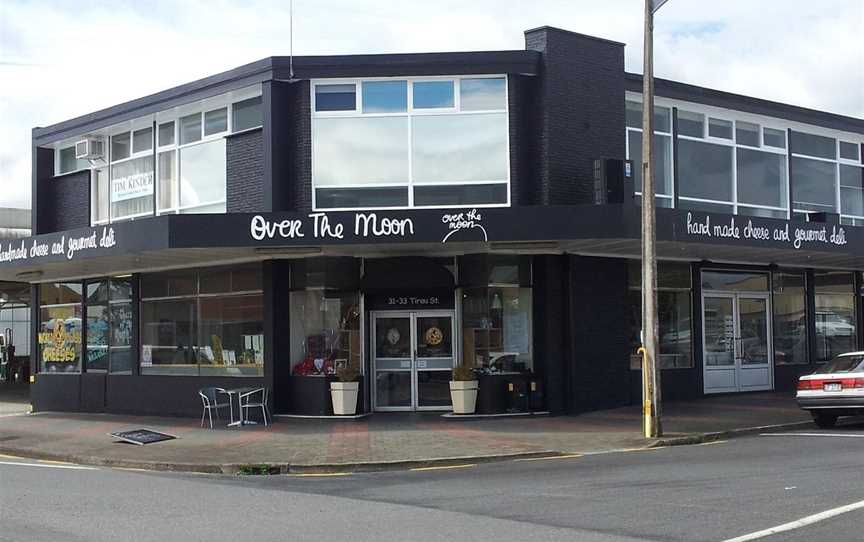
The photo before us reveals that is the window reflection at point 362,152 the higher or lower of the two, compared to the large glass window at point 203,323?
higher

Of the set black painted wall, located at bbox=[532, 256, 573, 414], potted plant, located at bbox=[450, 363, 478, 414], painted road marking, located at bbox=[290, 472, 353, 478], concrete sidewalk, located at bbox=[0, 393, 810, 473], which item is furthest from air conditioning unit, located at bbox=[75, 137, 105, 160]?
painted road marking, located at bbox=[290, 472, 353, 478]

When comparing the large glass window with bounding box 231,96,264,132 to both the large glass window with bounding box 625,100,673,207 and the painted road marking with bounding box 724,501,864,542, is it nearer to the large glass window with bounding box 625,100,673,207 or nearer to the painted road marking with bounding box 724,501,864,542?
the large glass window with bounding box 625,100,673,207

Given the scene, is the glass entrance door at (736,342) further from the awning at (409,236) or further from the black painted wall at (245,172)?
the black painted wall at (245,172)

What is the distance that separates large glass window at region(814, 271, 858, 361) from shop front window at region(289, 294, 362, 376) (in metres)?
12.7

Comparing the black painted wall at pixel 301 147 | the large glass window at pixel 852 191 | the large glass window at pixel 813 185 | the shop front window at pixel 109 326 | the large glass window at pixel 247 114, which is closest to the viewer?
the black painted wall at pixel 301 147

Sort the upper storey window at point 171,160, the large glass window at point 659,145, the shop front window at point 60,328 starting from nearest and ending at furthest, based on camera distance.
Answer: the upper storey window at point 171,160 < the large glass window at point 659,145 < the shop front window at point 60,328

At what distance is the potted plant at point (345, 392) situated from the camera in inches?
768

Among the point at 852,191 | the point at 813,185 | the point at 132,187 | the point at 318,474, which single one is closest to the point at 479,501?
the point at 318,474

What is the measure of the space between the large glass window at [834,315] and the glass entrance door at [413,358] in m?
11.1

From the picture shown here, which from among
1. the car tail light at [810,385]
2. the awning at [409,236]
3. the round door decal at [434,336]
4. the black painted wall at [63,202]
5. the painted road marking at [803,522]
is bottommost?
the painted road marking at [803,522]

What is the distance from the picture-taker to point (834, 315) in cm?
2617

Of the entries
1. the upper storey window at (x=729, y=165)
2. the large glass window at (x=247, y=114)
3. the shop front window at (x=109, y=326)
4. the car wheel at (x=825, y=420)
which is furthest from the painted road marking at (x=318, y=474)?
the upper storey window at (x=729, y=165)

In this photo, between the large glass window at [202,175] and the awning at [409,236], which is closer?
the awning at [409,236]

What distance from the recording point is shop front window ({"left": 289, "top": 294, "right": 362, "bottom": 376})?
66.5ft
